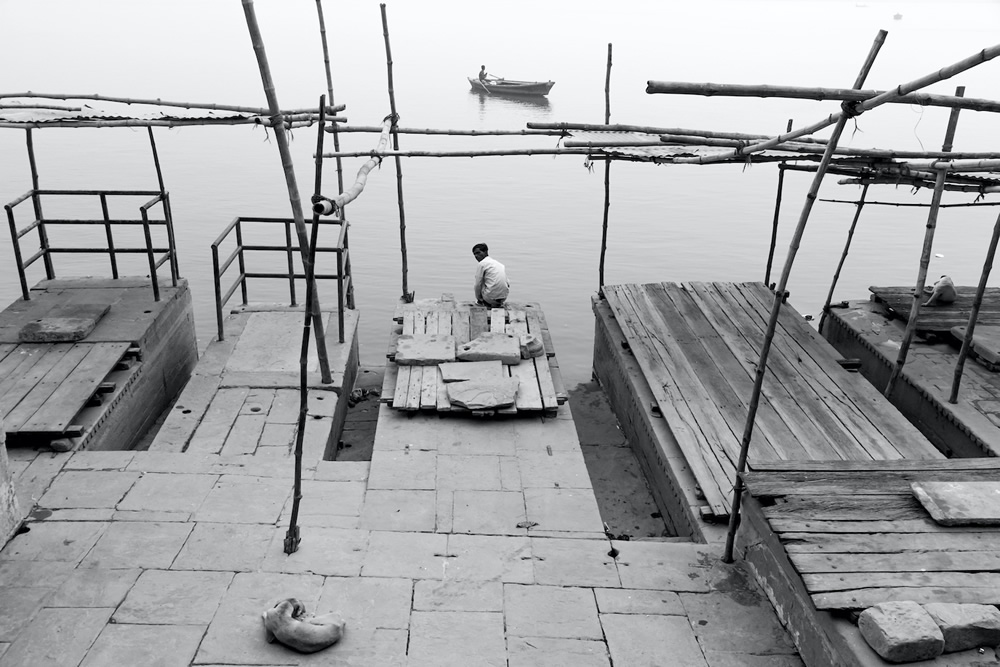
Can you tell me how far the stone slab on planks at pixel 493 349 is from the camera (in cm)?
780

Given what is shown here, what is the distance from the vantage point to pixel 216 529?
5.15m

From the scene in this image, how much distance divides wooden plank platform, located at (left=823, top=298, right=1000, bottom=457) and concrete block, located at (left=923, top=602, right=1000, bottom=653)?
11.9ft

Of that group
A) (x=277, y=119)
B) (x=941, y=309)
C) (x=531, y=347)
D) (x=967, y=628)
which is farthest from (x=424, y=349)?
(x=941, y=309)

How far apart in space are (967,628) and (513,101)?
103ft

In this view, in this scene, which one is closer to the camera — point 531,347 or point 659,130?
point 659,130

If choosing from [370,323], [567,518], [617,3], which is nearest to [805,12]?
[617,3]

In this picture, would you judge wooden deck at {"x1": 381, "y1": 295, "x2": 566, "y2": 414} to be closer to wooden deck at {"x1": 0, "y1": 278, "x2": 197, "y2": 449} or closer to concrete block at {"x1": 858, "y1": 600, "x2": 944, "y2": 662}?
wooden deck at {"x1": 0, "y1": 278, "x2": 197, "y2": 449}

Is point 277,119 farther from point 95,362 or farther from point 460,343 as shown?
point 460,343

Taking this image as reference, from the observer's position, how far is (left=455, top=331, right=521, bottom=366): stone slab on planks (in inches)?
307

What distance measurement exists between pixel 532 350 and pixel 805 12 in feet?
306

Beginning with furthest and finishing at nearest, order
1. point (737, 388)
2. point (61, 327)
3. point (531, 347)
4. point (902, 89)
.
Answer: point (531, 347)
point (61, 327)
point (737, 388)
point (902, 89)

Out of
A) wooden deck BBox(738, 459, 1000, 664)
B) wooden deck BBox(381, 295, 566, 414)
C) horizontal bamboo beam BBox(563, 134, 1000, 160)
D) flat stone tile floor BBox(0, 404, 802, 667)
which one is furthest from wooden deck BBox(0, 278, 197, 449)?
wooden deck BBox(738, 459, 1000, 664)

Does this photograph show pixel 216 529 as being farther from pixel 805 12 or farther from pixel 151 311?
pixel 805 12

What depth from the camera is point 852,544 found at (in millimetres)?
4352
